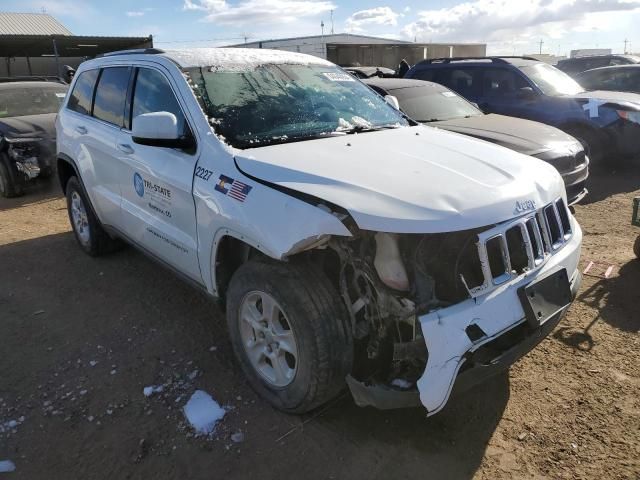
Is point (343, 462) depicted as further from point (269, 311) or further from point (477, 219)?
point (477, 219)

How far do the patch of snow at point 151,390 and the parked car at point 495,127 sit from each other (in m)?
4.33

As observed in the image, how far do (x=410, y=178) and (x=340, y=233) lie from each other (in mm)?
529

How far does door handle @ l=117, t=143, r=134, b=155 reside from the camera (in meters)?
3.71

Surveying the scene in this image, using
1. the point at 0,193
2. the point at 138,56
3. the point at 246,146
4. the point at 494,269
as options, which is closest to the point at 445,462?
the point at 494,269

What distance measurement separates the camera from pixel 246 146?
2.98 metres

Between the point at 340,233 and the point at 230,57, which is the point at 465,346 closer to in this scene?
the point at 340,233

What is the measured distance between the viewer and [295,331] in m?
2.47

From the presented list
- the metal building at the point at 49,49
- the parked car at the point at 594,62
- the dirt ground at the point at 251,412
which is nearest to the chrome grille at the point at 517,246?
the dirt ground at the point at 251,412

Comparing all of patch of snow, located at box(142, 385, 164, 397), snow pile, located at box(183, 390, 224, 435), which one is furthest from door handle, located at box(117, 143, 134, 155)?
snow pile, located at box(183, 390, 224, 435)

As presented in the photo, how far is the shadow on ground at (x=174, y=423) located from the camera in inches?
98.3

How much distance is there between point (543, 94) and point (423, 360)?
692cm

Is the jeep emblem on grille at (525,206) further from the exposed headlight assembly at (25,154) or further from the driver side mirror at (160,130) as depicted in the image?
the exposed headlight assembly at (25,154)

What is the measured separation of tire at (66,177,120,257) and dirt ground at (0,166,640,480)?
890 mm

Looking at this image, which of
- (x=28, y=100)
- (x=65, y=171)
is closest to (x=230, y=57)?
(x=65, y=171)
